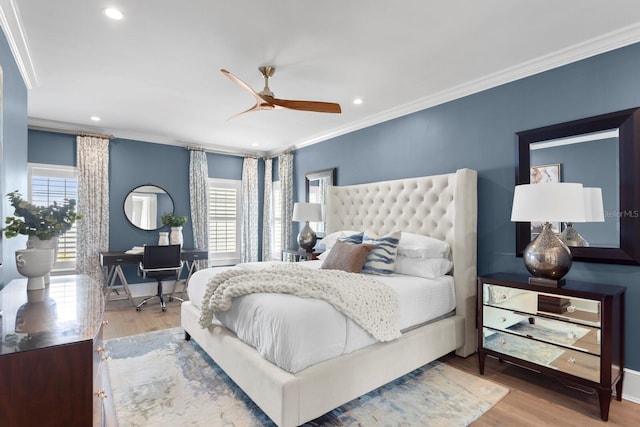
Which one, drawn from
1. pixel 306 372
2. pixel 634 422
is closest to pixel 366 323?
pixel 306 372

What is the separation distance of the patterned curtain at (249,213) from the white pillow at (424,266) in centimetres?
370

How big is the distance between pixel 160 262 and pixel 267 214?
7.61 feet

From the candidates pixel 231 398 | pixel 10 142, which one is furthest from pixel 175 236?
pixel 231 398

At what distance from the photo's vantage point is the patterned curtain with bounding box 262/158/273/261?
631 centimetres

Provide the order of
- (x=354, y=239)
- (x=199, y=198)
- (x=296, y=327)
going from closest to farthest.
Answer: (x=296, y=327)
(x=354, y=239)
(x=199, y=198)

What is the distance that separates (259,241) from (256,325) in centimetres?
453

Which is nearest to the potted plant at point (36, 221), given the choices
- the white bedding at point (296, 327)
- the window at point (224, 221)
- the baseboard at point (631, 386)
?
the white bedding at point (296, 327)

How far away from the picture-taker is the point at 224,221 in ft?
20.1

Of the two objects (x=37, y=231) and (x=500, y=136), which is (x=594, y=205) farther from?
(x=37, y=231)

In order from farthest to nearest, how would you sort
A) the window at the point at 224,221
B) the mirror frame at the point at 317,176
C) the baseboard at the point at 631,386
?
the window at the point at 224,221
the mirror frame at the point at 317,176
the baseboard at the point at 631,386

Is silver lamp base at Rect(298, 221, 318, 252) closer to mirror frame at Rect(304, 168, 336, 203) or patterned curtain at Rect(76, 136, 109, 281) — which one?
mirror frame at Rect(304, 168, 336, 203)

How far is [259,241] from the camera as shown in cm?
648

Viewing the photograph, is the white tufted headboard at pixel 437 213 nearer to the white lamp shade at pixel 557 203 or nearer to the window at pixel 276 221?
the white lamp shade at pixel 557 203

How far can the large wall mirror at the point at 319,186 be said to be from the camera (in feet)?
16.4
